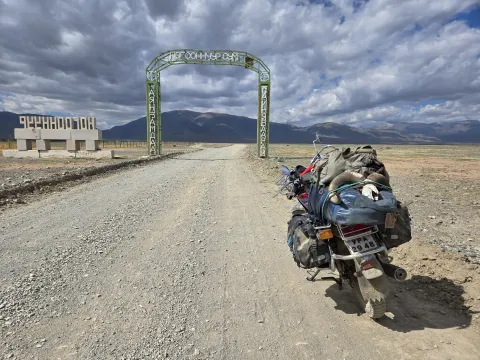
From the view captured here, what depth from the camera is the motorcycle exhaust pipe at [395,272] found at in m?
3.10

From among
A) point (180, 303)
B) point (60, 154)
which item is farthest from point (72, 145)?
point (180, 303)

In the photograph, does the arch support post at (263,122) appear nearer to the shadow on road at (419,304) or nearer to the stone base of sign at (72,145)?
the stone base of sign at (72,145)

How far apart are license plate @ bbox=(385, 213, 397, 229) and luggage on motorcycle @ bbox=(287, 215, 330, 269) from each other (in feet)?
2.08

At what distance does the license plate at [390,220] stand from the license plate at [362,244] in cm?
23

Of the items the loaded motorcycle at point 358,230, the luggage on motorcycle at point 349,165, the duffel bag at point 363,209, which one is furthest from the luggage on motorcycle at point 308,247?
the luggage on motorcycle at point 349,165

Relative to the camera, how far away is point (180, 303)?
3.46 m

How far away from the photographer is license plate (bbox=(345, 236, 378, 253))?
10.1ft

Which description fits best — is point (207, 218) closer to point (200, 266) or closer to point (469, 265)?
point (200, 266)

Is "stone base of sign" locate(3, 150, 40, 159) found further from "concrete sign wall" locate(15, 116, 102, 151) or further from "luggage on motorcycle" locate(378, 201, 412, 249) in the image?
"luggage on motorcycle" locate(378, 201, 412, 249)

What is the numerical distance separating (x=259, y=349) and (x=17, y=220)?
592cm

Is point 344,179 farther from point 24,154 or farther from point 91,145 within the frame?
point 24,154

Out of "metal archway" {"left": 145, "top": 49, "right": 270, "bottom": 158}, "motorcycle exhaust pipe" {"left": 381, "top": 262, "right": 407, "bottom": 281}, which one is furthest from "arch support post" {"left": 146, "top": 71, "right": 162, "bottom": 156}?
"motorcycle exhaust pipe" {"left": 381, "top": 262, "right": 407, "bottom": 281}

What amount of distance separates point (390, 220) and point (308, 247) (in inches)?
32.3

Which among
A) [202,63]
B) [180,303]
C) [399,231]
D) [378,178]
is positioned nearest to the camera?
[399,231]
